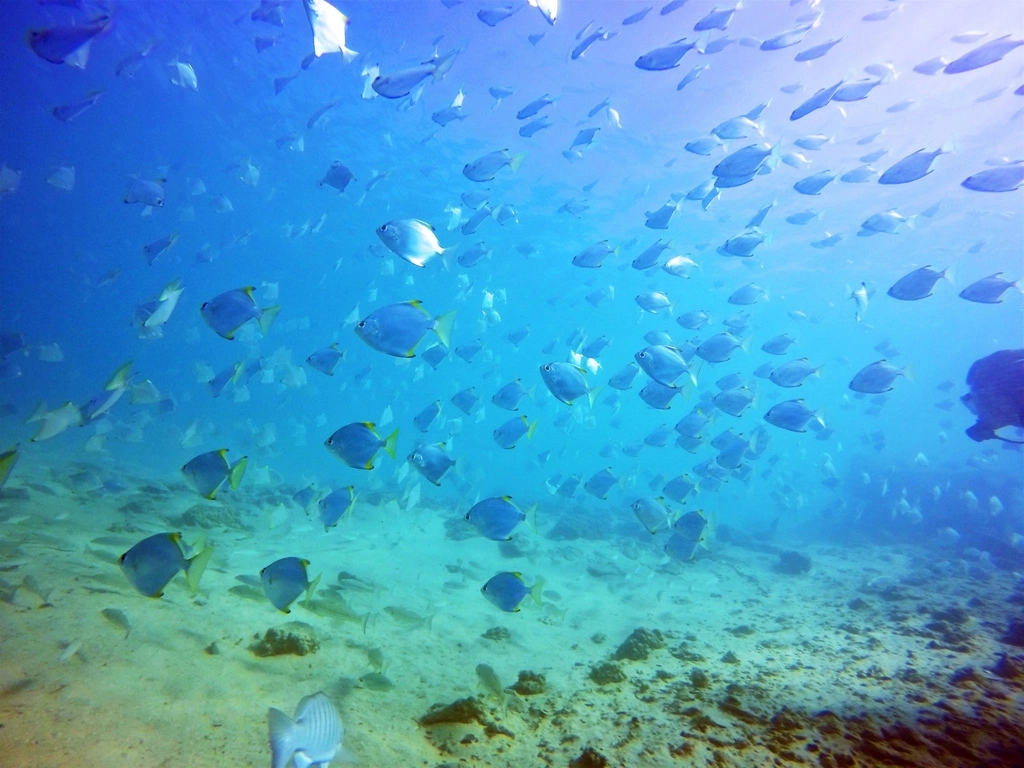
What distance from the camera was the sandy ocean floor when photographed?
3.03m

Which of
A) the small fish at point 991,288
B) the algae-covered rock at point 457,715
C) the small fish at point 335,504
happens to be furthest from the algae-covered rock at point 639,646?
the small fish at point 991,288

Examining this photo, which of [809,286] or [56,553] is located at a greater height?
[809,286]

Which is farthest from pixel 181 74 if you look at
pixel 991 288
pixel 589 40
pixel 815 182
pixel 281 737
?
pixel 991 288

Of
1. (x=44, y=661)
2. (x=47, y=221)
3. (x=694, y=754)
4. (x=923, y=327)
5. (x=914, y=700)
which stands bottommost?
(x=44, y=661)

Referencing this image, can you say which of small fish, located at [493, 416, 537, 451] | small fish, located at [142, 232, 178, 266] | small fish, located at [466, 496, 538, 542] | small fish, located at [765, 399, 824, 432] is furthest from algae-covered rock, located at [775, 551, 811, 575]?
small fish, located at [142, 232, 178, 266]

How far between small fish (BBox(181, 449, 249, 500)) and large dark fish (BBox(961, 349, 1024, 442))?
11.0m

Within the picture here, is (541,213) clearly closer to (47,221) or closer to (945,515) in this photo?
(945,515)

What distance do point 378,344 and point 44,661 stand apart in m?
3.52

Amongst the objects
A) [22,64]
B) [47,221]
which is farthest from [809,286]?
[47,221]

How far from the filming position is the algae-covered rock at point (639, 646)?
5.75 meters

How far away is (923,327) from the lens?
53750mm

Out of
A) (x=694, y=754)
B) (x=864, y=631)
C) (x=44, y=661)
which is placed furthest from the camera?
(x=864, y=631)

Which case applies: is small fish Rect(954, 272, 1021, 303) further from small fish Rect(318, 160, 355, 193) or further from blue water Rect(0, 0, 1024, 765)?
small fish Rect(318, 160, 355, 193)

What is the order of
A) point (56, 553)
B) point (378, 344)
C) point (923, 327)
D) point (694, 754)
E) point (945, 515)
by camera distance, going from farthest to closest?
point (923, 327) < point (945, 515) < point (56, 553) < point (378, 344) < point (694, 754)
